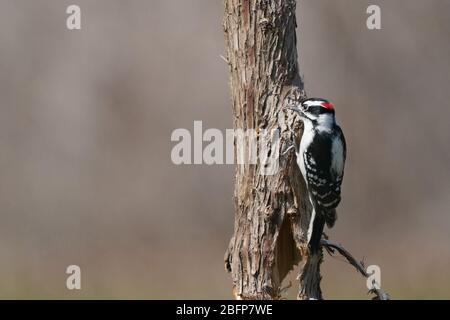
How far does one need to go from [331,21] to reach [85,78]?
10.7 ft

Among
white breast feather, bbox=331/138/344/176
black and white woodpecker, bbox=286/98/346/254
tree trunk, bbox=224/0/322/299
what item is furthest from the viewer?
white breast feather, bbox=331/138/344/176

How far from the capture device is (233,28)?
19.1ft

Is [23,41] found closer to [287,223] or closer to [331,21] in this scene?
[331,21]

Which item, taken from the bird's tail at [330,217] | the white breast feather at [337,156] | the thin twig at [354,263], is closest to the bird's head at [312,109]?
the white breast feather at [337,156]

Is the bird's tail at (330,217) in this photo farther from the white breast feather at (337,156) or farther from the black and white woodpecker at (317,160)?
the white breast feather at (337,156)

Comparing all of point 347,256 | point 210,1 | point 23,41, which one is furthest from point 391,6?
point 347,256

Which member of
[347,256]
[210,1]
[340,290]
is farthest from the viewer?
[210,1]

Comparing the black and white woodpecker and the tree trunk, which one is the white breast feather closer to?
the black and white woodpecker

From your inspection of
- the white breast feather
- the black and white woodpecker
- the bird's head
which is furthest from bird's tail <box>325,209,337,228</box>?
the bird's head

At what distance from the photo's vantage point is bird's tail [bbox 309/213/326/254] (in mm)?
5996

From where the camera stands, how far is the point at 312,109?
5887mm

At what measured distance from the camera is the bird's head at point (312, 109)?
585 cm

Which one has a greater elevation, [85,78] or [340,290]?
[85,78]

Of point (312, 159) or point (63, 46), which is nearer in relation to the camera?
point (312, 159)
